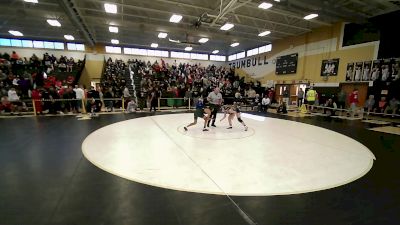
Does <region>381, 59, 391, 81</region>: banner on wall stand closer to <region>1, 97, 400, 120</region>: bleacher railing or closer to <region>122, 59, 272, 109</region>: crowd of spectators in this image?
<region>1, 97, 400, 120</region>: bleacher railing

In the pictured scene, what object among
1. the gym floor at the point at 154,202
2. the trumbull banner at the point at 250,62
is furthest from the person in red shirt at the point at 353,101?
the trumbull banner at the point at 250,62

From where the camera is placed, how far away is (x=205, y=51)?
27922 millimetres

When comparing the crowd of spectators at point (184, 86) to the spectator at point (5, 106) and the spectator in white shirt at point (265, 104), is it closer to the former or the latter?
the spectator in white shirt at point (265, 104)

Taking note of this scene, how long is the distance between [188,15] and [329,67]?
1049 cm

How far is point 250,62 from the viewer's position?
2405cm

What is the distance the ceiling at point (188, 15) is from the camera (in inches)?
439

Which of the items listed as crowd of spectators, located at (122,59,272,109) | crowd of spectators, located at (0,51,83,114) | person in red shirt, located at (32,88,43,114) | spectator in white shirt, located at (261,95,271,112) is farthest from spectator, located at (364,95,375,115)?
person in red shirt, located at (32,88,43,114)

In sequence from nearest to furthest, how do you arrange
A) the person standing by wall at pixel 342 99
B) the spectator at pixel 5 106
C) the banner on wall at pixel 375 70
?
the spectator at pixel 5 106 < the banner on wall at pixel 375 70 < the person standing by wall at pixel 342 99

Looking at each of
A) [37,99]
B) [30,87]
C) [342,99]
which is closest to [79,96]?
[37,99]

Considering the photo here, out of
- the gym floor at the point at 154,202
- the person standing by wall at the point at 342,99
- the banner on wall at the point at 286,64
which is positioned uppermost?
the banner on wall at the point at 286,64

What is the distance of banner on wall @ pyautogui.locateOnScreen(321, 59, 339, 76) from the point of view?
14430 mm

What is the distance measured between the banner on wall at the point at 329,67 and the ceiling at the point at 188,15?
2.59 m

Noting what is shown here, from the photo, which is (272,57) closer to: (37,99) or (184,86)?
(184,86)

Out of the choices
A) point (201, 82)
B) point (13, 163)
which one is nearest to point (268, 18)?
point (201, 82)
